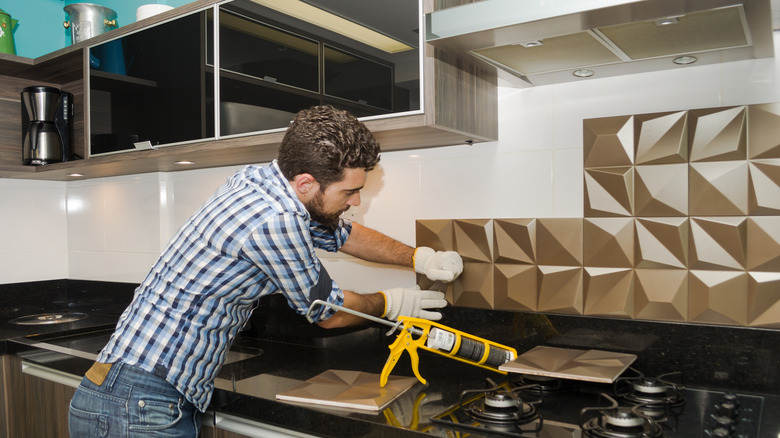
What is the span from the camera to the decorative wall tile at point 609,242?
1.46 metres

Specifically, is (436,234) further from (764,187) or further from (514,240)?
(764,187)

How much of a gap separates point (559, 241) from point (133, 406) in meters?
1.10

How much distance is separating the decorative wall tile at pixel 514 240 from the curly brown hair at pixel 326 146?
48cm

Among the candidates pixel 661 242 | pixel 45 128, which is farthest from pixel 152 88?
pixel 661 242

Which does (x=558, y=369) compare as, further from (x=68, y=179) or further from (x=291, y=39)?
(x=68, y=179)

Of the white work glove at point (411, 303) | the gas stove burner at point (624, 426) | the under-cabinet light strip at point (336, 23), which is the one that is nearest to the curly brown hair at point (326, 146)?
the under-cabinet light strip at point (336, 23)

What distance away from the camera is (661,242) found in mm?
1424

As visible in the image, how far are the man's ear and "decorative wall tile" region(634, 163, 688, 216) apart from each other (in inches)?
30.5

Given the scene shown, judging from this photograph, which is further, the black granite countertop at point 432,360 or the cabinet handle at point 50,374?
the cabinet handle at point 50,374

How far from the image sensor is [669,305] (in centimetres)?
141

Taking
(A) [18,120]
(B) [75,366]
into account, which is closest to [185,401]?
(B) [75,366]

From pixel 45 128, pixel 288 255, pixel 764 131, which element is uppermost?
pixel 45 128

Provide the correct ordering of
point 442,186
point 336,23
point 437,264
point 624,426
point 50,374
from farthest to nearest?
point 50,374, point 442,186, point 437,264, point 336,23, point 624,426

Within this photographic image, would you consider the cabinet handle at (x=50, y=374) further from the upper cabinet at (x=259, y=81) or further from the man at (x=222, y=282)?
the upper cabinet at (x=259, y=81)
